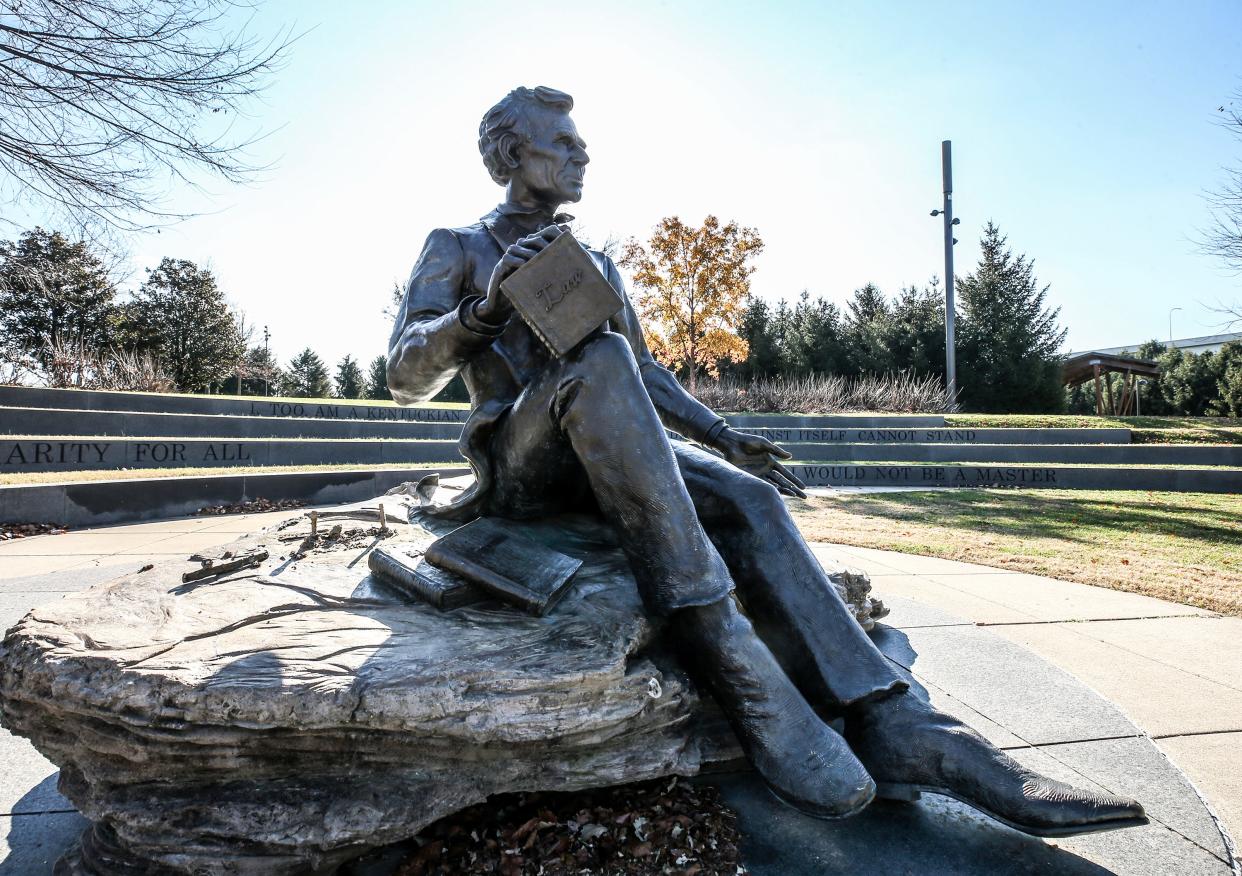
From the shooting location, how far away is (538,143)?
2383 mm

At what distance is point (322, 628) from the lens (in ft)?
5.49

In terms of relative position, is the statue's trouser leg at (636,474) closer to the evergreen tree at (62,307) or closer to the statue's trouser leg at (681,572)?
the statue's trouser leg at (681,572)

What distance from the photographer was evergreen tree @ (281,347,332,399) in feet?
97.1

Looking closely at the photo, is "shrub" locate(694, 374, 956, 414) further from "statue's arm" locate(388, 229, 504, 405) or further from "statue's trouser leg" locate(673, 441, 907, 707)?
"statue's trouser leg" locate(673, 441, 907, 707)

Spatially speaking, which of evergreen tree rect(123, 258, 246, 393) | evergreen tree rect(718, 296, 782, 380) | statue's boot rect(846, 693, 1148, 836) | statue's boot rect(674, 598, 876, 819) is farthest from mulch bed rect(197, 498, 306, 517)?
evergreen tree rect(718, 296, 782, 380)

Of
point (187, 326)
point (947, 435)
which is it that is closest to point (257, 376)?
point (187, 326)

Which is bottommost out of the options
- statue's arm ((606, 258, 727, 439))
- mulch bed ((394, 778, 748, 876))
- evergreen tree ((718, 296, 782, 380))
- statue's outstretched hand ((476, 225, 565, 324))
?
mulch bed ((394, 778, 748, 876))

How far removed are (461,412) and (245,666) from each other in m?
13.2

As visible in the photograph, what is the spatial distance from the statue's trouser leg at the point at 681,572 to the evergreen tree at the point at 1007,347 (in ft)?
82.1

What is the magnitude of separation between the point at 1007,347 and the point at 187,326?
26823mm

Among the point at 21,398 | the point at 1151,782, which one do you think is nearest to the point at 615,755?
the point at 1151,782

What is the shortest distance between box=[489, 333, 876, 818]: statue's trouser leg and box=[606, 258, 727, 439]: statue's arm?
0.71 metres

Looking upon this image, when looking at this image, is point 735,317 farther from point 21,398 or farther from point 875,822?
point 875,822

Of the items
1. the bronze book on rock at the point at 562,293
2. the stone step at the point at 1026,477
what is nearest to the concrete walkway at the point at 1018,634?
the bronze book on rock at the point at 562,293
